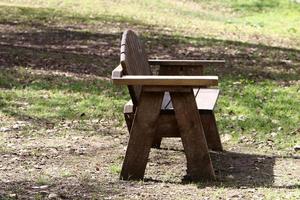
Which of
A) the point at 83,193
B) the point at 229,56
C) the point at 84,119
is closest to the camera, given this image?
the point at 83,193

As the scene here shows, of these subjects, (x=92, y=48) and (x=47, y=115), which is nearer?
(x=47, y=115)

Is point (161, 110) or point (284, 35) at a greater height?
point (161, 110)

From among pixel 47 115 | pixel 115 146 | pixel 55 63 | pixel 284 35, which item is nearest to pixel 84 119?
pixel 47 115

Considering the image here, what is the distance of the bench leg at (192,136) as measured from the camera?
206 inches

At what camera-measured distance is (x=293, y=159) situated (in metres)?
6.25

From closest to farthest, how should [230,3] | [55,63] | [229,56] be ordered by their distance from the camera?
[55,63]
[229,56]
[230,3]

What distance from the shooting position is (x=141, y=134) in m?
5.33

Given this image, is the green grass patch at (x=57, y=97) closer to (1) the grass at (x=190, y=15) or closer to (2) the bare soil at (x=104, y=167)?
(2) the bare soil at (x=104, y=167)

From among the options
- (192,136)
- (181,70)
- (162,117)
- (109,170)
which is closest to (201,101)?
(181,70)

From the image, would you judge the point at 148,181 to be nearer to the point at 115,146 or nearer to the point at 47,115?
the point at 115,146

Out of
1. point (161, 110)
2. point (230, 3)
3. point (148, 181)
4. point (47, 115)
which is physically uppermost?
point (161, 110)

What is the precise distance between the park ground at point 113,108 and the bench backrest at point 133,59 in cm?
68

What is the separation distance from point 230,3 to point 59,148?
1826 cm

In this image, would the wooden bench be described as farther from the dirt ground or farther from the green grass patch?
the green grass patch
